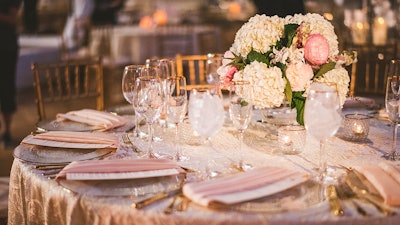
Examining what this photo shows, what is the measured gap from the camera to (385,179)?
55.3 inches

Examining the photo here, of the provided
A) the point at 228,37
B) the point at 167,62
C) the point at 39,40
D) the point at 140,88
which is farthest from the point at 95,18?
the point at 140,88

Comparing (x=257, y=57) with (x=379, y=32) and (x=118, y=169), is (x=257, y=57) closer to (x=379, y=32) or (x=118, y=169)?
(x=118, y=169)

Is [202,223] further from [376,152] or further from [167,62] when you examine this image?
[167,62]

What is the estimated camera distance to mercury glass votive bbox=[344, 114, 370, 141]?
1889 millimetres

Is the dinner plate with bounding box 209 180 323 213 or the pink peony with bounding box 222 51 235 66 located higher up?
the pink peony with bounding box 222 51 235 66

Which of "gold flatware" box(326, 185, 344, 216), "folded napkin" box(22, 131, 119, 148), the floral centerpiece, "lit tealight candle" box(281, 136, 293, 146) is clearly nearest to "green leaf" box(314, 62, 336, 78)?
the floral centerpiece

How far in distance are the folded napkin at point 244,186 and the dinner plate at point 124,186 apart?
0.28ft

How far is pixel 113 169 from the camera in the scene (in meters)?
1.49

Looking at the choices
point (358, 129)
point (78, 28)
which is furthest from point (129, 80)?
point (78, 28)

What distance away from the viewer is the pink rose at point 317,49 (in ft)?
5.74

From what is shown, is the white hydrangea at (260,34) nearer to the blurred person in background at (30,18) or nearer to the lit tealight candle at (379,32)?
the lit tealight candle at (379,32)

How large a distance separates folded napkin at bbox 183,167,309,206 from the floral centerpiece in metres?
0.36

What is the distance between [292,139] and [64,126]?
35.6 inches

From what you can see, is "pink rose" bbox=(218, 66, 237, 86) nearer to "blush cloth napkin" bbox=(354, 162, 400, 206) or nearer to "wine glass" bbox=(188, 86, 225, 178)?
"wine glass" bbox=(188, 86, 225, 178)
